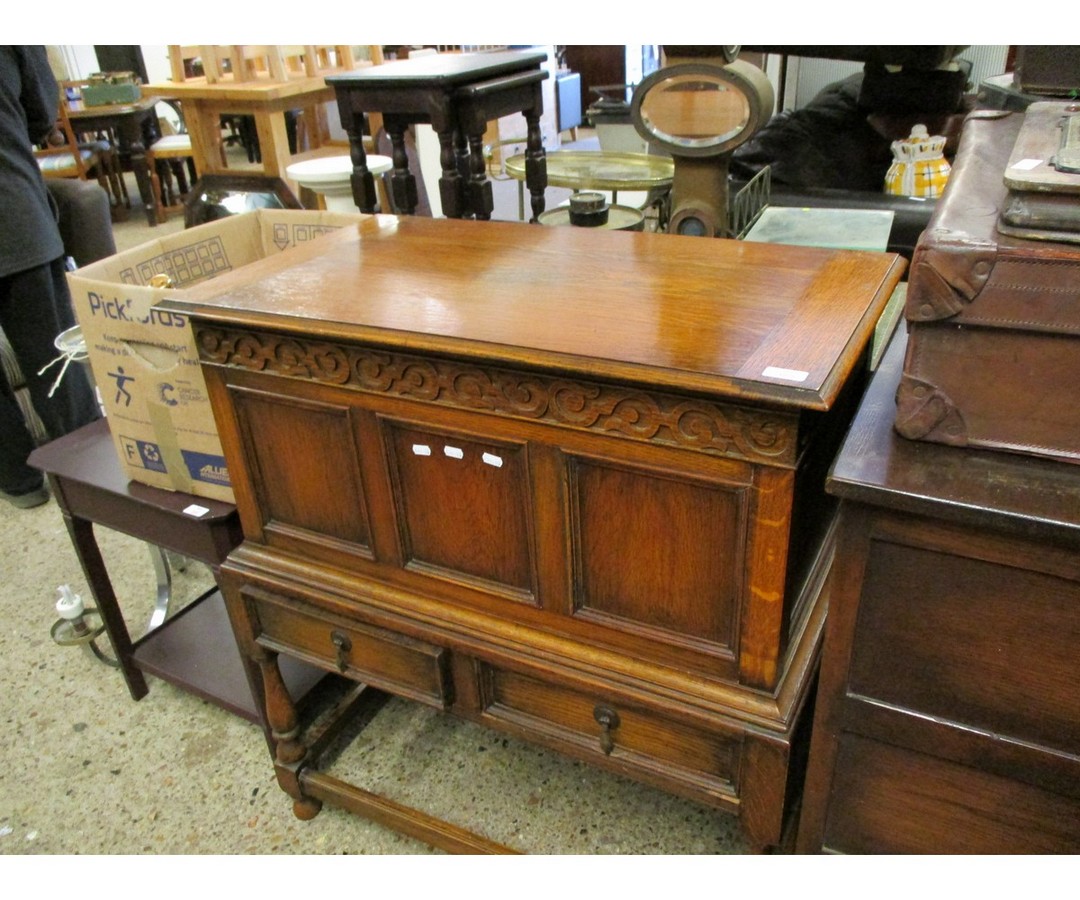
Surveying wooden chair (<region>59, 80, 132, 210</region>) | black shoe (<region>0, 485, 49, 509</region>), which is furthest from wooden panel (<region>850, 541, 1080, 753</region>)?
wooden chair (<region>59, 80, 132, 210</region>)

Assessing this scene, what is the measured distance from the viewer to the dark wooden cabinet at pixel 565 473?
2.88ft

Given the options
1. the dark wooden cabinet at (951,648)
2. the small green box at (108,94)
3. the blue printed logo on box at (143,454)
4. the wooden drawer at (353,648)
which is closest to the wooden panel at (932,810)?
the dark wooden cabinet at (951,648)

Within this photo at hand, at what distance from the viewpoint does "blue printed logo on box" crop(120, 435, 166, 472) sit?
4.61 feet

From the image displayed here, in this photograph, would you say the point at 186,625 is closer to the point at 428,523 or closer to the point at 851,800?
the point at 428,523

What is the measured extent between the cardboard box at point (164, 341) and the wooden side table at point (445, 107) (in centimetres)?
63

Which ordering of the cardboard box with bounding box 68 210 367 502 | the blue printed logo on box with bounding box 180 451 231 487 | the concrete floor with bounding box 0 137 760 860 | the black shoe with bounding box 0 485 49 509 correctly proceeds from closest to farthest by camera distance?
the cardboard box with bounding box 68 210 367 502
the blue printed logo on box with bounding box 180 451 231 487
the concrete floor with bounding box 0 137 760 860
the black shoe with bounding box 0 485 49 509

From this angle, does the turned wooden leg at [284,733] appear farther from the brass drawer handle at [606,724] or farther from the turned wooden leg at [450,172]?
the turned wooden leg at [450,172]

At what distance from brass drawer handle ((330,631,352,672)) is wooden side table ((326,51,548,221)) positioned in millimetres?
1222

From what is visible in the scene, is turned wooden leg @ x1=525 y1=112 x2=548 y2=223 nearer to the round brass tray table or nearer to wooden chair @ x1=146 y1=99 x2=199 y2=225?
the round brass tray table

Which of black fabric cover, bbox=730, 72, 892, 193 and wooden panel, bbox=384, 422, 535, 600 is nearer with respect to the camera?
wooden panel, bbox=384, 422, 535, 600

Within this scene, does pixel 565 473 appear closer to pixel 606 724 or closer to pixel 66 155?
pixel 606 724

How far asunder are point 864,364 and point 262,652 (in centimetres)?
105

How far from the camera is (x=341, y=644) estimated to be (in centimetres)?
128

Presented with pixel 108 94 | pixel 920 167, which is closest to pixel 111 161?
pixel 108 94
